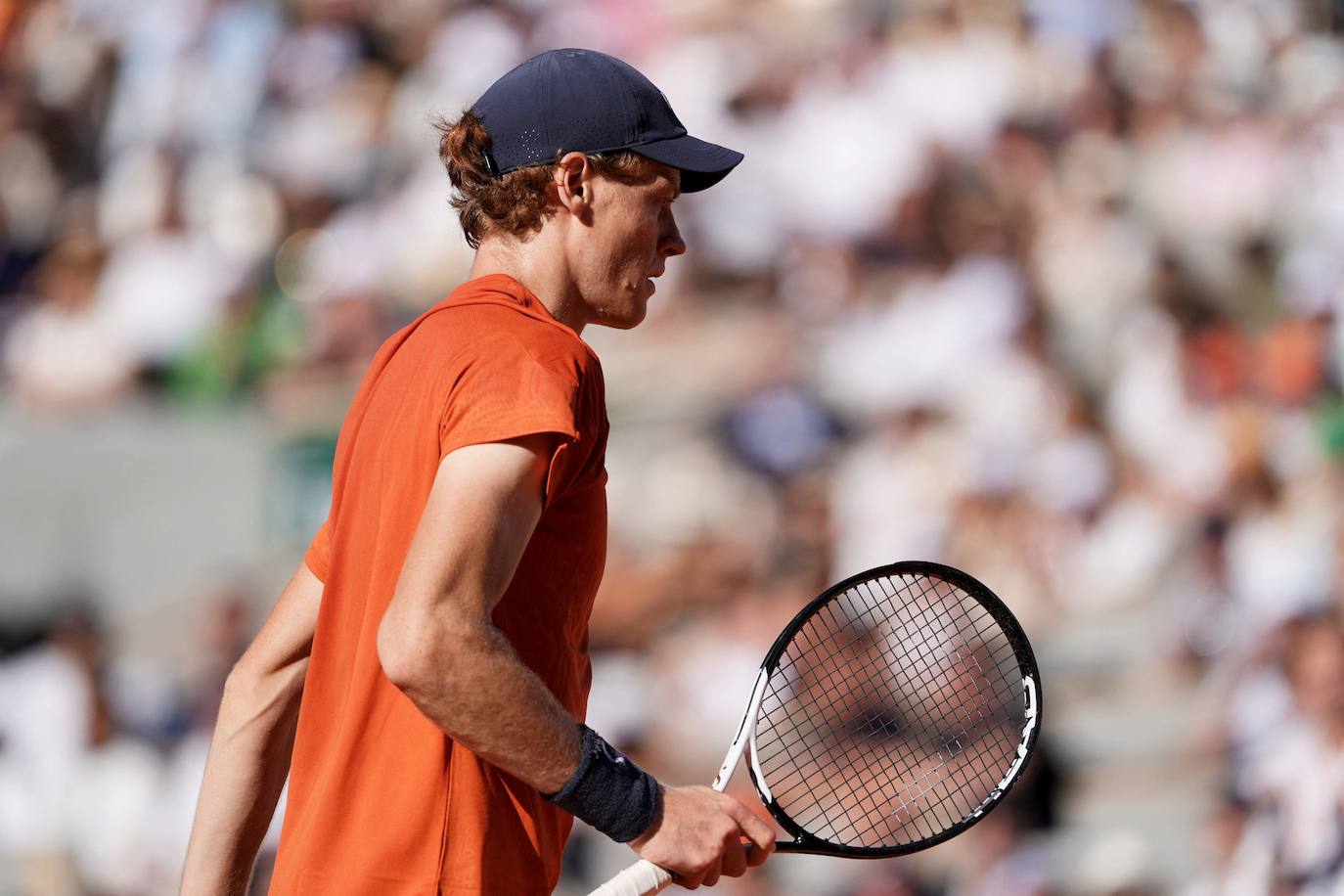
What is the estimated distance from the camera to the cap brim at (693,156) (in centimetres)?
190

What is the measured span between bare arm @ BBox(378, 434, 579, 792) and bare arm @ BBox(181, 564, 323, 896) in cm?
42

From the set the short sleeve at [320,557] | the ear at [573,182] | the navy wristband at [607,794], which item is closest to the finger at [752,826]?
the navy wristband at [607,794]

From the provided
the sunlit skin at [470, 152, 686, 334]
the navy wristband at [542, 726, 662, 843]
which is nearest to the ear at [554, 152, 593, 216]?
the sunlit skin at [470, 152, 686, 334]

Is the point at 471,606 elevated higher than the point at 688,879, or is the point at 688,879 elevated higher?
the point at 471,606

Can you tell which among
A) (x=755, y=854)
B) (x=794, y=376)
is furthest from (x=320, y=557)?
(x=794, y=376)

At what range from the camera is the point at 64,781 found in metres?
6.78

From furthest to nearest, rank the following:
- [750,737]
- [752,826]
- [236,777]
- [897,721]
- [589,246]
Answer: [897,721]
[750,737]
[236,777]
[589,246]
[752,826]

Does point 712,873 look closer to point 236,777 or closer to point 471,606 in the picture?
point 471,606

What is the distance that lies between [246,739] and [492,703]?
549 mm

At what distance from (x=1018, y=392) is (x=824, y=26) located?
208cm

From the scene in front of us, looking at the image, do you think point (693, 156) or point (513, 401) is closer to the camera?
point (513, 401)

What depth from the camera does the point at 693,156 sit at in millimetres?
1916

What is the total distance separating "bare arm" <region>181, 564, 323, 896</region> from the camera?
2.04 meters

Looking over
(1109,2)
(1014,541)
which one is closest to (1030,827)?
(1014,541)
